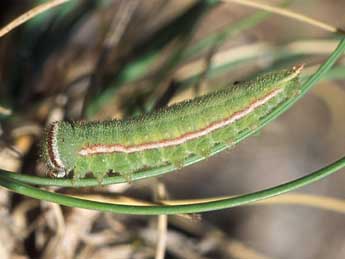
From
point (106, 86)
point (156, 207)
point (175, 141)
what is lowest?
point (156, 207)

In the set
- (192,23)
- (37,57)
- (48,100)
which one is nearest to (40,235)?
(48,100)

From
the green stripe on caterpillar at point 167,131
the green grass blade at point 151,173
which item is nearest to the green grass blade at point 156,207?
the green grass blade at point 151,173

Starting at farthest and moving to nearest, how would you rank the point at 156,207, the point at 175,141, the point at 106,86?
the point at 106,86 → the point at 175,141 → the point at 156,207

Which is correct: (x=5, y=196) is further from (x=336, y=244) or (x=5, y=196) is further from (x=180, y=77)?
(x=336, y=244)

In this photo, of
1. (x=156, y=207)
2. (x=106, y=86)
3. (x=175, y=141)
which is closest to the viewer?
(x=156, y=207)

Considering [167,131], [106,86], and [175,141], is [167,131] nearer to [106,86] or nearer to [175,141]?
[175,141]

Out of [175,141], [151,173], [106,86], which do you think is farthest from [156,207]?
[106,86]

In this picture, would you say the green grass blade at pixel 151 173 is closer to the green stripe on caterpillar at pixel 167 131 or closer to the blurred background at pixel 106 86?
the green stripe on caterpillar at pixel 167 131

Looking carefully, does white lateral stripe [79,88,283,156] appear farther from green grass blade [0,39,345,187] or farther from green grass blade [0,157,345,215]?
green grass blade [0,157,345,215]

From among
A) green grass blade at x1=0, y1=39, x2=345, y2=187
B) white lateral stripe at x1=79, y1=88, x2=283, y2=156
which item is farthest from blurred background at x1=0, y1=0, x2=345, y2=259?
green grass blade at x1=0, y1=39, x2=345, y2=187
